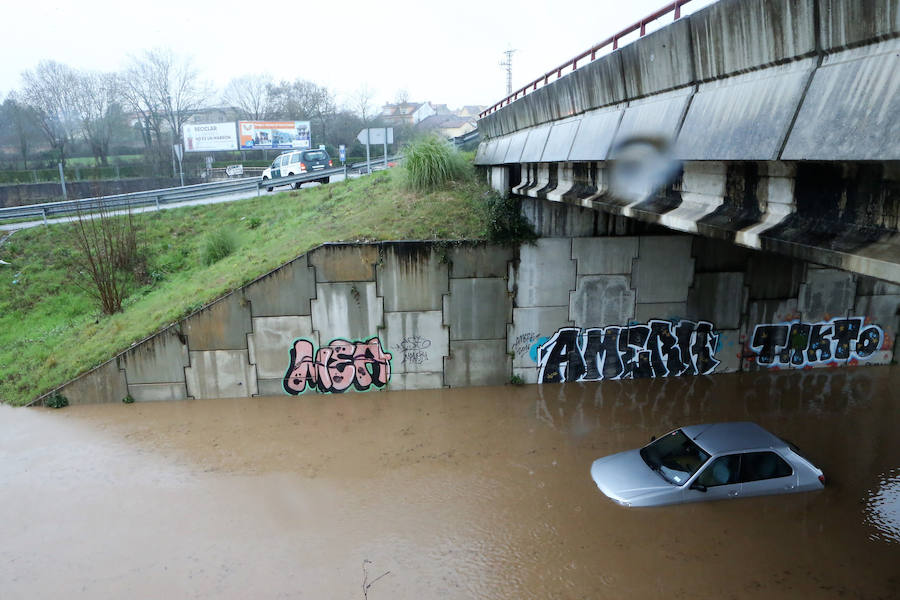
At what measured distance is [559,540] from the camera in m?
7.67

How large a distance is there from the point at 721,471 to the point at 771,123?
5.48 m

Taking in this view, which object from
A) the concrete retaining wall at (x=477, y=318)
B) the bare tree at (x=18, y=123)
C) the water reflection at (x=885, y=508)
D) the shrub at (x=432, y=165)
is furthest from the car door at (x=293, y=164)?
the bare tree at (x=18, y=123)

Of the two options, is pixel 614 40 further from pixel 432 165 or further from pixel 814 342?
pixel 814 342

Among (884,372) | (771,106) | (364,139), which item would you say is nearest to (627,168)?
(771,106)

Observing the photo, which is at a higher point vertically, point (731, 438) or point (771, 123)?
point (771, 123)

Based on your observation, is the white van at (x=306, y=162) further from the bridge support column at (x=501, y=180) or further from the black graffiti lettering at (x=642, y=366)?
the black graffiti lettering at (x=642, y=366)

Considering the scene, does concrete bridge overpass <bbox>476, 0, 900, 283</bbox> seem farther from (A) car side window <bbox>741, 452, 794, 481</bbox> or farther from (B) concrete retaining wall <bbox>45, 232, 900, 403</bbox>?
(B) concrete retaining wall <bbox>45, 232, 900, 403</bbox>

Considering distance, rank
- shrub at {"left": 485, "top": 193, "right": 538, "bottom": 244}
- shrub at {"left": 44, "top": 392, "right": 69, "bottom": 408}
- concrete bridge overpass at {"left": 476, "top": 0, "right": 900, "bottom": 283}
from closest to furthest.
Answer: concrete bridge overpass at {"left": 476, "top": 0, "right": 900, "bottom": 283} < shrub at {"left": 44, "top": 392, "right": 69, "bottom": 408} < shrub at {"left": 485, "top": 193, "right": 538, "bottom": 244}

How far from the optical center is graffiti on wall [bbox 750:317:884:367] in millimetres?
13727

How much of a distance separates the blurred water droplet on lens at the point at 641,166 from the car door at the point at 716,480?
4.12 metres

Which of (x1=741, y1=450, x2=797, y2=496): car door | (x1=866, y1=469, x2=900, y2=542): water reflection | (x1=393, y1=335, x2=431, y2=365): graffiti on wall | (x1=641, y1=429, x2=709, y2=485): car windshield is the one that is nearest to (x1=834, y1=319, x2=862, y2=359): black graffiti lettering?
(x1=866, y1=469, x2=900, y2=542): water reflection

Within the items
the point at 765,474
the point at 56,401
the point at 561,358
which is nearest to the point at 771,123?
the point at 765,474

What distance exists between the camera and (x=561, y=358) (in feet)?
43.1

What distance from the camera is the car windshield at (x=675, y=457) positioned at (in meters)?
7.98
